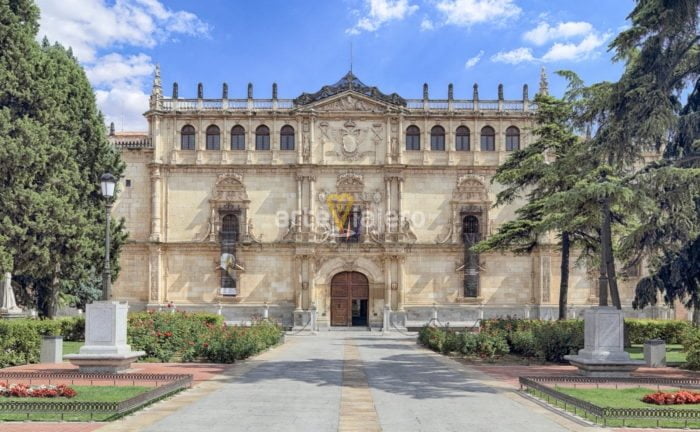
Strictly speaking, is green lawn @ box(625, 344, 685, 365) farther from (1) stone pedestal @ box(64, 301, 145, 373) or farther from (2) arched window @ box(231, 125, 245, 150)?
(2) arched window @ box(231, 125, 245, 150)

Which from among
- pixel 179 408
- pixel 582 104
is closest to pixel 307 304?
pixel 582 104

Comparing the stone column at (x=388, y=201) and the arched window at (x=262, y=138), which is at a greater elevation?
the arched window at (x=262, y=138)

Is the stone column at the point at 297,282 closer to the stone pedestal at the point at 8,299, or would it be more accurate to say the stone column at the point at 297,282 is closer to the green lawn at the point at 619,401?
the stone pedestal at the point at 8,299

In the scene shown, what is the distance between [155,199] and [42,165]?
2150 centimetres

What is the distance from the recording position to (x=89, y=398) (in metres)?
14.4

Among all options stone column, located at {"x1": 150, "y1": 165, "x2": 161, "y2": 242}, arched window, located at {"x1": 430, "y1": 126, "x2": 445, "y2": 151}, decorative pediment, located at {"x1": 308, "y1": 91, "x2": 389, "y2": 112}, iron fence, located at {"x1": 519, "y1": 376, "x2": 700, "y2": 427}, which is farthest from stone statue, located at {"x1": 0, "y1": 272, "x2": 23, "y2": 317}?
arched window, located at {"x1": 430, "y1": 126, "x2": 445, "y2": 151}

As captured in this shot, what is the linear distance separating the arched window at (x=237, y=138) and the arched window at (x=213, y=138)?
0.99 m

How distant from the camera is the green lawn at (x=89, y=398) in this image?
12680mm

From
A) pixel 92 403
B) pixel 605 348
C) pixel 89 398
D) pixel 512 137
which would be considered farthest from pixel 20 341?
pixel 512 137

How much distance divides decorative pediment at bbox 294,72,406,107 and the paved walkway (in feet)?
93.5

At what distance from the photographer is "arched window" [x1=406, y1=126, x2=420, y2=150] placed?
50.4 metres

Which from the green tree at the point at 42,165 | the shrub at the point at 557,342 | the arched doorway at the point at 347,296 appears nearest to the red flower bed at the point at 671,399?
the shrub at the point at 557,342

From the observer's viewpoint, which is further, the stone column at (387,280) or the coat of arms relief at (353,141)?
the coat of arms relief at (353,141)

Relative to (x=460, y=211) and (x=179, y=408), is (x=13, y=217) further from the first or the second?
(x=460, y=211)
